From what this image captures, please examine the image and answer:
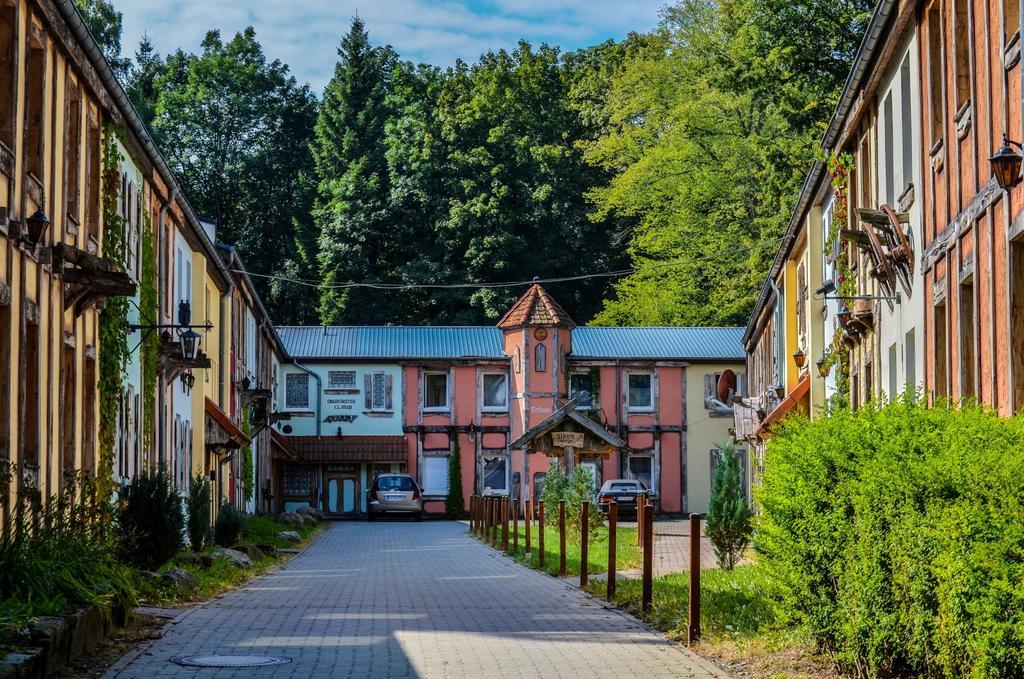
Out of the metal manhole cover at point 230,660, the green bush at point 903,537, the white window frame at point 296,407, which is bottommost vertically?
the metal manhole cover at point 230,660

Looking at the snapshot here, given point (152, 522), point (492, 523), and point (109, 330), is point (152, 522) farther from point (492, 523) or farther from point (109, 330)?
point (492, 523)

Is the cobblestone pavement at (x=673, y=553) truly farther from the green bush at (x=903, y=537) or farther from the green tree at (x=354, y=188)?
the green tree at (x=354, y=188)

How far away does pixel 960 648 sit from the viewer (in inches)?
297

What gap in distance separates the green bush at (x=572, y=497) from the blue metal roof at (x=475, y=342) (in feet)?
66.8

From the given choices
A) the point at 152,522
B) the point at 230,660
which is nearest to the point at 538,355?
the point at 152,522

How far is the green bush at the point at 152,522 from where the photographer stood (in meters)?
19.7

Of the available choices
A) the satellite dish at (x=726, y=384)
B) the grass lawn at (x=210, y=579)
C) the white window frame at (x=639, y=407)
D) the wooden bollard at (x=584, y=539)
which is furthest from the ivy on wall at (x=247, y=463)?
the wooden bollard at (x=584, y=539)

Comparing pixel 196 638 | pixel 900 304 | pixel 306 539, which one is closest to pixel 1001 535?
pixel 196 638

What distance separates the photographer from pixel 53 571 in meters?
11.6

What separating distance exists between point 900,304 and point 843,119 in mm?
4737

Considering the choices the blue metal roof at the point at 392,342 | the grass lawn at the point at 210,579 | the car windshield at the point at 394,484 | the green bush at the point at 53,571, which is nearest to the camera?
the green bush at the point at 53,571

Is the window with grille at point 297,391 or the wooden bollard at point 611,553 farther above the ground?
the window with grille at point 297,391

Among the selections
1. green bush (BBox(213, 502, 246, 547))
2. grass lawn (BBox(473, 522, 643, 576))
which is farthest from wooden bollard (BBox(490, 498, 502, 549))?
green bush (BBox(213, 502, 246, 547))

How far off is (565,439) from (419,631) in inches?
1059
